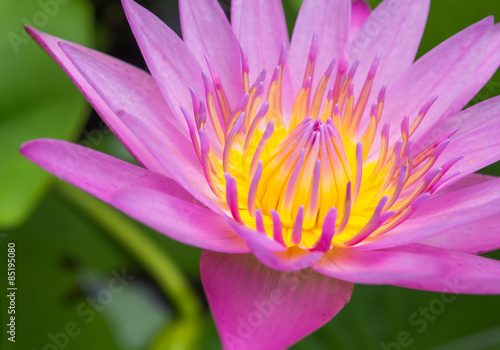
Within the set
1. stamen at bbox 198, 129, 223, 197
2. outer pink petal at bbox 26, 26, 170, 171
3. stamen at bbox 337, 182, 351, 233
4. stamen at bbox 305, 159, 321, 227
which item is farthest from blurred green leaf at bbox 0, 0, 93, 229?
stamen at bbox 337, 182, 351, 233

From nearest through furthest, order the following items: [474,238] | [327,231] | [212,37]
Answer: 1. [327,231]
2. [474,238]
3. [212,37]

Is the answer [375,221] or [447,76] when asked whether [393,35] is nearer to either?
[447,76]

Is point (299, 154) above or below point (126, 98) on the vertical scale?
below

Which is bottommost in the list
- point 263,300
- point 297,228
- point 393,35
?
point 263,300

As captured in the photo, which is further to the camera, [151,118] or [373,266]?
[151,118]

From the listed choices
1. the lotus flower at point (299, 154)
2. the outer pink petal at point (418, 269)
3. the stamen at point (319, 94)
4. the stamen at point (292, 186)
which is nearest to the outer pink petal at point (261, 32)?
the lotus flower at point (299, 154)

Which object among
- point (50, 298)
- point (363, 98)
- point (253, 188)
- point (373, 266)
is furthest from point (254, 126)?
point (50, 298)
